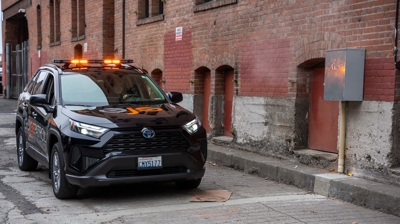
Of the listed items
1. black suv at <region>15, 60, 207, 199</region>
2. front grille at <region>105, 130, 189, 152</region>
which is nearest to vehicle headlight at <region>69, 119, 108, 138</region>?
black suv at <region>15, 60, 207, 199</region>

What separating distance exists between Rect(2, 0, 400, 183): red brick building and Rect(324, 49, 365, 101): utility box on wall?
0.32 ft

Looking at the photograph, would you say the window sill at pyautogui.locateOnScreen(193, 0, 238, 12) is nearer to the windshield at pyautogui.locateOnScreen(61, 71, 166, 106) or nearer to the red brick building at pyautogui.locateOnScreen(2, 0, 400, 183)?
the red brick building at pyautogui.locateOnScreen(2, 0, 400, 183)

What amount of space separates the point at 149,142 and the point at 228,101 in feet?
17.0

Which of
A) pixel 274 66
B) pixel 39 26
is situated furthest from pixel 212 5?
pixel 39 26

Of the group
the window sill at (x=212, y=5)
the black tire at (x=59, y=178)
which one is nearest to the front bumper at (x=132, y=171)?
the black tire at (x=59, y=178)

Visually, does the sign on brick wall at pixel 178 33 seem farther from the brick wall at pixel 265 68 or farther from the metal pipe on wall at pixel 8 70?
the metal pipe on wall at pixel 8 70

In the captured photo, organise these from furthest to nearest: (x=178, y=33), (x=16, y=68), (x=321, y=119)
Result: (x=16, y=68) → (x=178, y=33) → (x=321, y=119)

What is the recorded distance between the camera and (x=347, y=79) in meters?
7.54

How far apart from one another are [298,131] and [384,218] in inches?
118

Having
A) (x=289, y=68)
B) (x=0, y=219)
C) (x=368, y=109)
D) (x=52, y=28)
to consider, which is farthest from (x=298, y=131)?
(x=52, y=28)

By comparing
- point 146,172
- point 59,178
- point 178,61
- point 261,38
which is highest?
point 261,38

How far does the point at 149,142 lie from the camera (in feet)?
22.3

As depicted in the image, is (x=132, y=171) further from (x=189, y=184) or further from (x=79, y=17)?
(x=79, y=17)

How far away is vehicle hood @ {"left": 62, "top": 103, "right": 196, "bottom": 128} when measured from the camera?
679 centimetres
